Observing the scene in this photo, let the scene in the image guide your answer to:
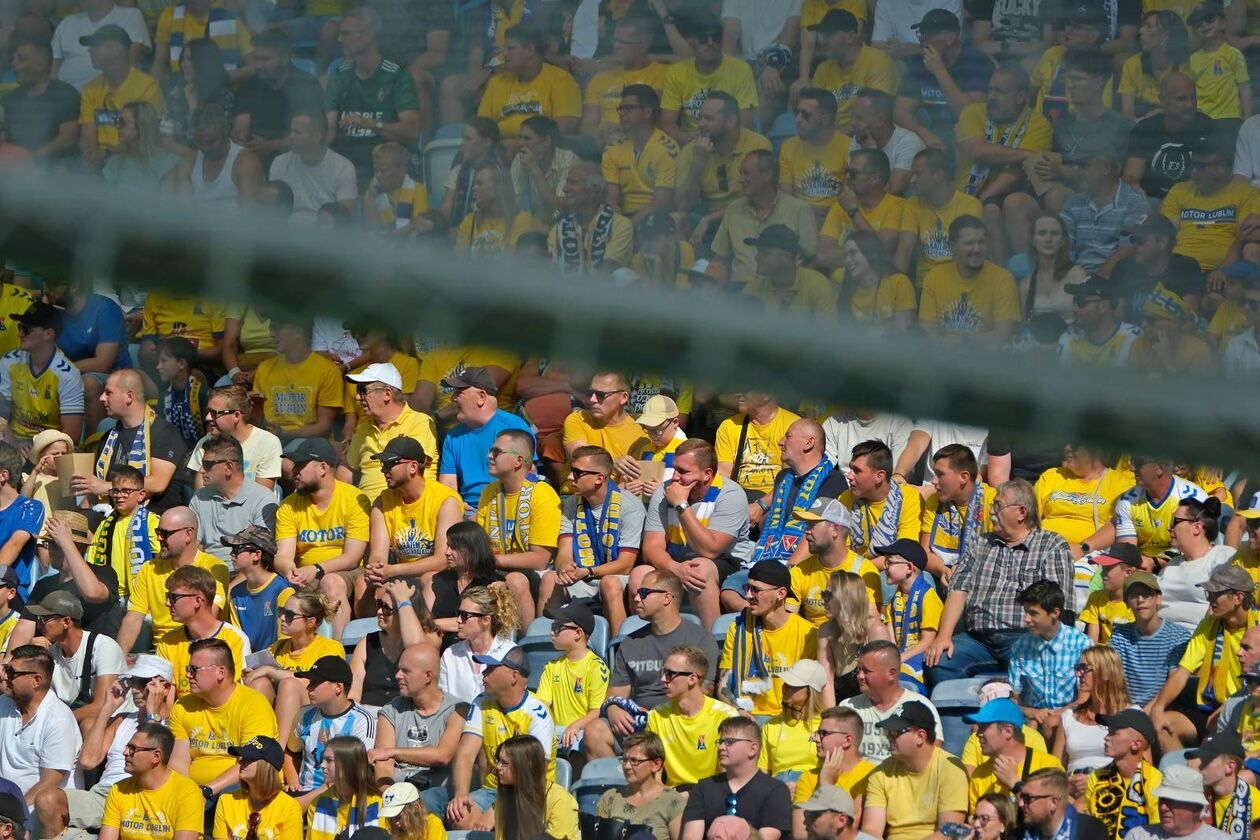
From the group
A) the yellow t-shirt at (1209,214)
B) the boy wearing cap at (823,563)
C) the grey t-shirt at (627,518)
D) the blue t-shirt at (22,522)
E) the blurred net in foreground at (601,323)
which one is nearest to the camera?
the blurred net in foreground at (601,323)

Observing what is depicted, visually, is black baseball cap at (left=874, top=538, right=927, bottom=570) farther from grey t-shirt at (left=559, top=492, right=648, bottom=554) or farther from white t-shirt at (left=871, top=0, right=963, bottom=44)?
white t-shirt at (left=871, top=0, right=963, bottom=44)

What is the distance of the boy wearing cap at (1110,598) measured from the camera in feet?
27.2

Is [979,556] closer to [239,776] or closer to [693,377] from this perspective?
[239,776]

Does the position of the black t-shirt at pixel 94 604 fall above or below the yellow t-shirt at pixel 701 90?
below

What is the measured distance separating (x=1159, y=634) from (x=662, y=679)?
2201mm

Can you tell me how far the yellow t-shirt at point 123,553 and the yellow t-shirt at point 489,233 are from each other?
8.78 m

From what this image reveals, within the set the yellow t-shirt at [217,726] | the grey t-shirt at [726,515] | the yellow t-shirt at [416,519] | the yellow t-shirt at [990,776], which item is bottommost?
the yellow t-shirt at [217,726]

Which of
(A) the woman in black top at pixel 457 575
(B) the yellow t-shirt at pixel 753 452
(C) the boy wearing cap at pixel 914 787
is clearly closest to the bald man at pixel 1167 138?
(C) the boy wearing cap at pixel 914 787

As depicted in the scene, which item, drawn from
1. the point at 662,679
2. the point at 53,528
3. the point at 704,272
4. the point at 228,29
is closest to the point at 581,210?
the point at 704,272

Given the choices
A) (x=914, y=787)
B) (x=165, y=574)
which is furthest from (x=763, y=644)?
(x=165, y=574)

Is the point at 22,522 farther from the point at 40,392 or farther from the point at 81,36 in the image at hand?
the point at 81,36

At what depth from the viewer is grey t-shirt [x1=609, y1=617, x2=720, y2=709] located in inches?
320

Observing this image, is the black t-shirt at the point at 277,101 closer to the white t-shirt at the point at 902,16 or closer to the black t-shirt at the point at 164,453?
the white t-shirt at the point at 902,16

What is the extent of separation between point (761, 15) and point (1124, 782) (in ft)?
22.3
